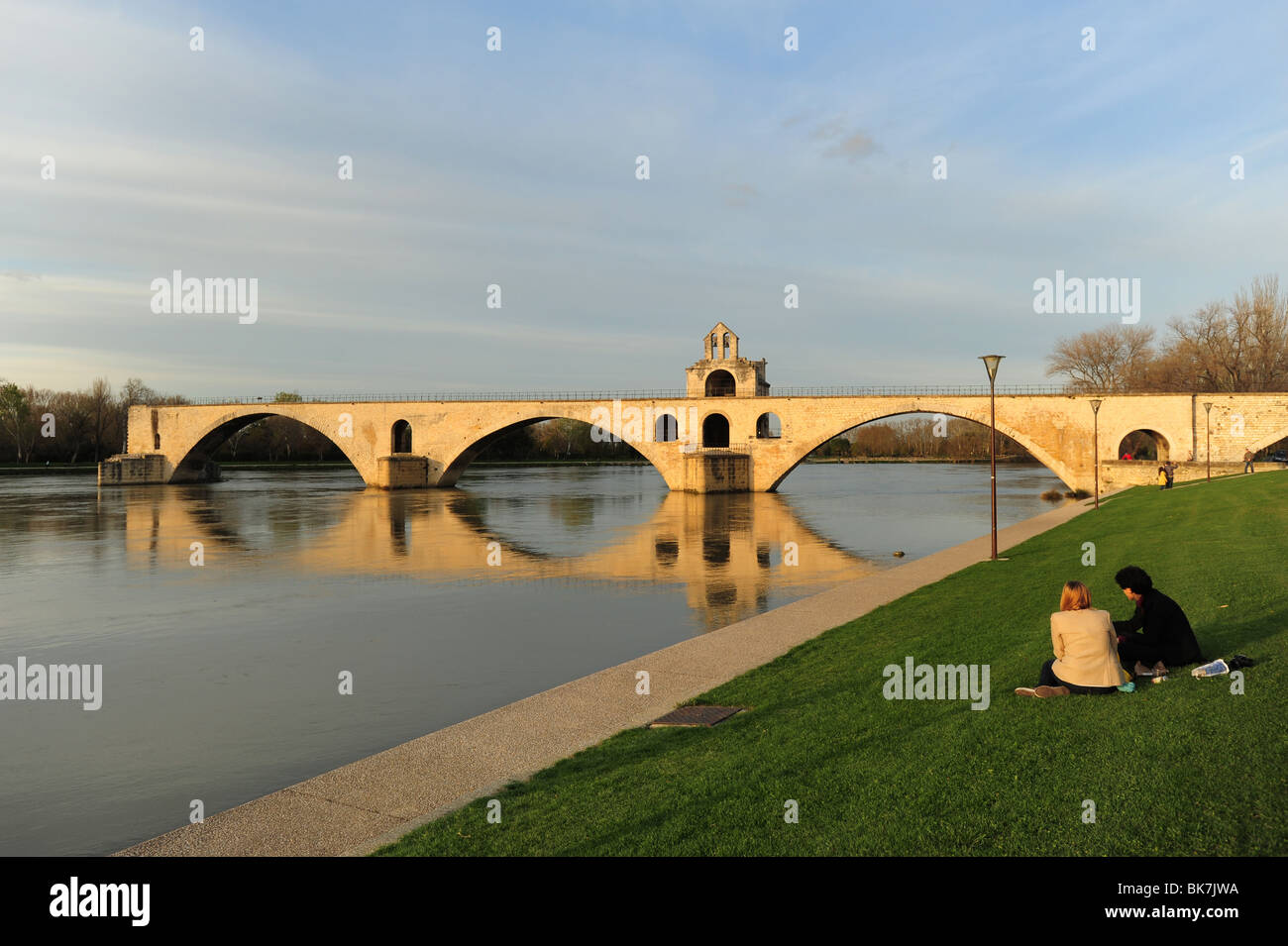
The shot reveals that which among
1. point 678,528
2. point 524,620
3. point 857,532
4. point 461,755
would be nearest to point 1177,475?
point 857,532

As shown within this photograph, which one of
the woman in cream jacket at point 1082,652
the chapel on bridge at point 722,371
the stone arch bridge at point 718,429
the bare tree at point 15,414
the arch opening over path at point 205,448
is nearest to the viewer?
the woman in cream jacket at point 1082,652

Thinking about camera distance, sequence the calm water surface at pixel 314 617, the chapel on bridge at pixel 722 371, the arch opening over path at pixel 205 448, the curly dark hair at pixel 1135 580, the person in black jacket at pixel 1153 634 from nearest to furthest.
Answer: the person in black jacket at pixel 1153 634 → the curly dark hair at pixel 1135 580 → the calm water surface at pixel 314 617 → the chapel on bridge at pixel 722 371 → the arch opening over path at pixel 205 448

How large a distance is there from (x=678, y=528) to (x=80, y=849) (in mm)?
28949

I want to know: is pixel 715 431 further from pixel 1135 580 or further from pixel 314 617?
pixel 1135 580

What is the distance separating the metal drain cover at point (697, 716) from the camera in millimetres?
8125

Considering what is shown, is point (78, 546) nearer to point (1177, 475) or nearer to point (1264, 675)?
point (1264, 675)

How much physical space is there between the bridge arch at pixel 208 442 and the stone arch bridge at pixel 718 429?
0.13 metres

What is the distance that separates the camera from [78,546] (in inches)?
1166

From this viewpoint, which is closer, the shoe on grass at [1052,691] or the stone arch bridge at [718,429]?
the shoe on grass at [1052,691]

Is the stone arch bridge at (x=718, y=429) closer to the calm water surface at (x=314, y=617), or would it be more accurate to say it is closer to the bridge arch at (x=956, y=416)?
the bridge arch at (x=956, y=416)

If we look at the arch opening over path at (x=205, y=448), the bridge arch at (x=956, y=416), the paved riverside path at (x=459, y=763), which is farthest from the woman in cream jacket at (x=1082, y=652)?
the arch opening over path at (x=205, y=448)

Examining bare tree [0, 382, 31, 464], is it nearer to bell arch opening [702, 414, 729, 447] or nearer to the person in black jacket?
bell arch opening [702, 414, 729, 447]

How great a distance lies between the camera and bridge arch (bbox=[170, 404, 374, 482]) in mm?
75000

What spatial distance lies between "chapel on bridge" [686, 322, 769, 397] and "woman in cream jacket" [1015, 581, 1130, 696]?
185 feet
